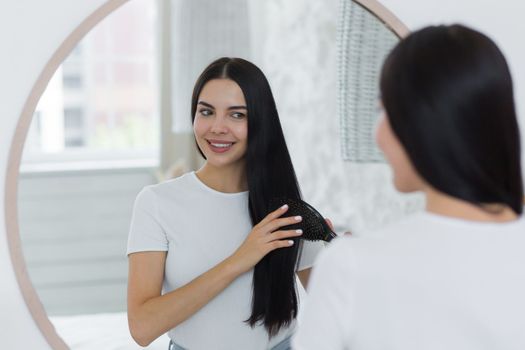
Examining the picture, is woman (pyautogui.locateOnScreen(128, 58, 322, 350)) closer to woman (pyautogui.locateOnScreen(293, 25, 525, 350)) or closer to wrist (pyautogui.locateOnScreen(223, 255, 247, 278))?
wrist (pyautogui.locateOnScreen(223, 255, 247, 278))

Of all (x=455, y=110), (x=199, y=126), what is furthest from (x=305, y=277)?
(x=455, y=110)

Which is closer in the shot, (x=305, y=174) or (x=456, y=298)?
(x=456, y=298)

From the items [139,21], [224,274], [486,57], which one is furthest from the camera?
[139,21]

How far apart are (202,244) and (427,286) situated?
1.63 feet

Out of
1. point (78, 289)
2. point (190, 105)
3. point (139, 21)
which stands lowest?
point (78, 289)

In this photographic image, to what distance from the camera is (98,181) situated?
105cm

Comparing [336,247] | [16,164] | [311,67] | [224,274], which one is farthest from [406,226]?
[16,164]

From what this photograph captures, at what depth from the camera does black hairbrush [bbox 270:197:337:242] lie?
3.27 feet

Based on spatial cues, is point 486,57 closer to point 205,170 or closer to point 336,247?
point 336,247

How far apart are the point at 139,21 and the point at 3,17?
216 millimetres

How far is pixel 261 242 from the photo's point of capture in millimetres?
942

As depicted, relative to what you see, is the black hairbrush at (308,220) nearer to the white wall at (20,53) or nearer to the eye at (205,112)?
the eye at (205,112)

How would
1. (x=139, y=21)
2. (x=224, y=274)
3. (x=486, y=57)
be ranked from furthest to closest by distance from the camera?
(x=139, y=21)
(x=224, y=274)
(x=486, y=57)

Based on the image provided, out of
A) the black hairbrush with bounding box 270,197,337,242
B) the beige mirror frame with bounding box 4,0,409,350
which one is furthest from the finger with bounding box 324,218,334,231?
the beige mirror frame with bounding box 4,0,409,350
